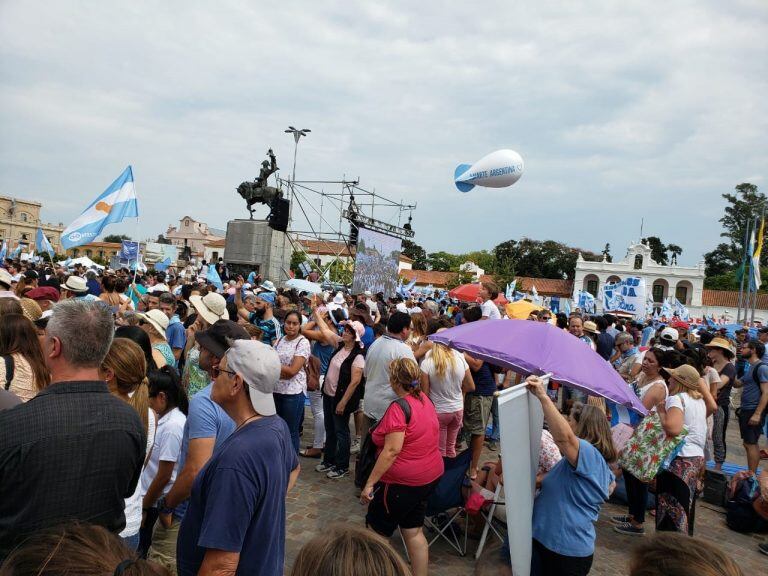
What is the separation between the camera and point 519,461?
2.58 metres

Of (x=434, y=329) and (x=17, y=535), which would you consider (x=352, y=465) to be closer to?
(x=434, y=329)

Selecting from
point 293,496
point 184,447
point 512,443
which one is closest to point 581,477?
point 512,443

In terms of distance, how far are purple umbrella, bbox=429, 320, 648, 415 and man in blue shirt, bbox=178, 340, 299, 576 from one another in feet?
6.60

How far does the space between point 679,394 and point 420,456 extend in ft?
7.96

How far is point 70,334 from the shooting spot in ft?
6.40

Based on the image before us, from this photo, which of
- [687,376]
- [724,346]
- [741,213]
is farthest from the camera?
[741,213]

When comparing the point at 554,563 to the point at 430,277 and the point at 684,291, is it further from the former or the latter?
the point at 684,291

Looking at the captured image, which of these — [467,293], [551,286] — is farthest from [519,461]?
A: [551,286]

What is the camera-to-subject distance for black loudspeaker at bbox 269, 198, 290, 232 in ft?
65.8

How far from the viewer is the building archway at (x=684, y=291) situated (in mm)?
71812

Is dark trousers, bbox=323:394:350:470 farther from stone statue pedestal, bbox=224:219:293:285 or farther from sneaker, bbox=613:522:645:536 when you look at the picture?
stone statue pedestal, bbox=224:219:293:285

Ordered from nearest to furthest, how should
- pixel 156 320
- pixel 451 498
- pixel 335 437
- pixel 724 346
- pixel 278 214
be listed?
pixel 451 498 → pixel 156 320 → pixel 335 437 → pixel 724 346 → pixel 278 214

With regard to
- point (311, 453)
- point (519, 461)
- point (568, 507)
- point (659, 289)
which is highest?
point (659, 289)

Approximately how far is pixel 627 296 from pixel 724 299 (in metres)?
60.0
